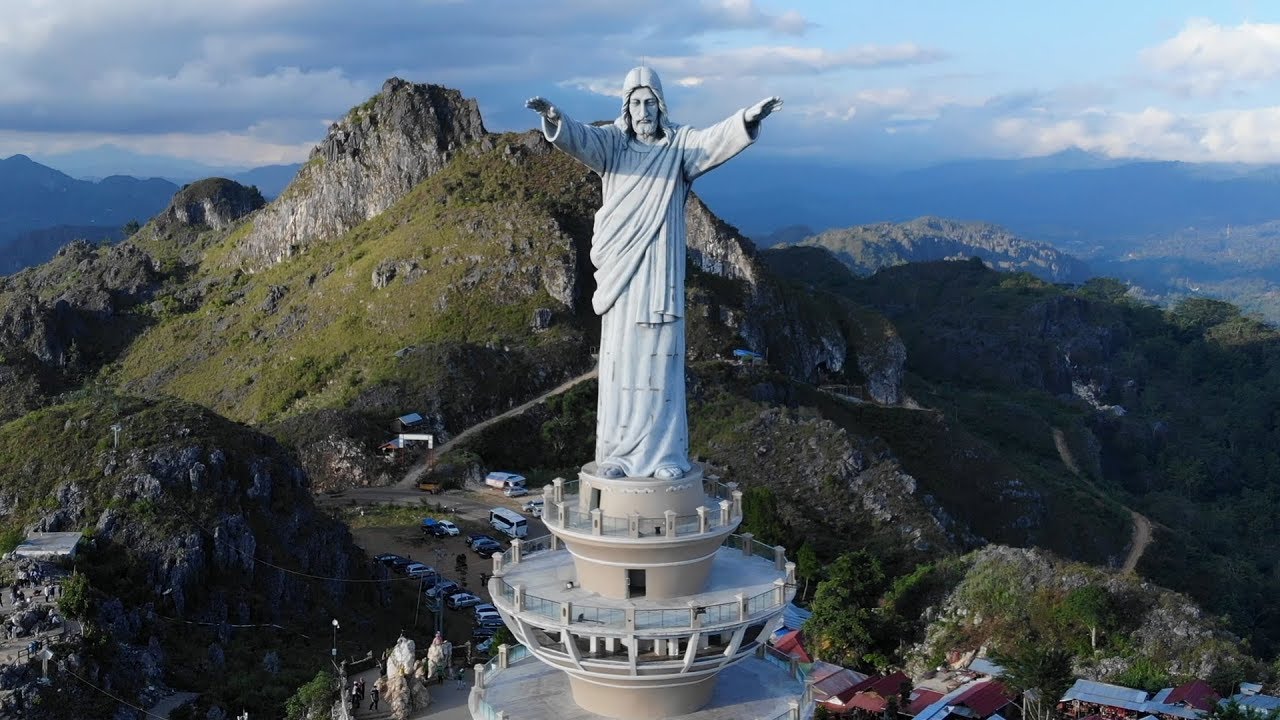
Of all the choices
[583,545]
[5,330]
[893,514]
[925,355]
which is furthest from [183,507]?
[925,355]

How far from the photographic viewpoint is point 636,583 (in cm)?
1773

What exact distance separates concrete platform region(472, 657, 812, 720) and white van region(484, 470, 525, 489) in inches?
1550

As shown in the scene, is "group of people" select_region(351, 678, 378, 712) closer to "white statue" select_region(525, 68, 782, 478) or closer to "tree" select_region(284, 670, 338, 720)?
"tree" select_region(284, 670, 338, 720)

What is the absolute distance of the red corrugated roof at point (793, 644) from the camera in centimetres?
3484

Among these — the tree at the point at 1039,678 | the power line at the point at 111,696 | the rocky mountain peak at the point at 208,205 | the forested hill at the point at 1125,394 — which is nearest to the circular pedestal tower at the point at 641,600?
the tree at the point at 1039,678

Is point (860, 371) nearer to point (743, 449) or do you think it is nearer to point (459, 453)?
point (743, 449)

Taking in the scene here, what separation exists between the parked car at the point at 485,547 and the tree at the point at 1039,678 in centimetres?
2301

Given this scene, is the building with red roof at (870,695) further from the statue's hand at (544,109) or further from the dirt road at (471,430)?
the dirt road at (471,430)

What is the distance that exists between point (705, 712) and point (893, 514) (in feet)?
136

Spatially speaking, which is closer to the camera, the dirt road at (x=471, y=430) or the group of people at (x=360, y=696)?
the group of people at (x=360, y=696)

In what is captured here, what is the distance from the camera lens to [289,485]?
40.8 metres

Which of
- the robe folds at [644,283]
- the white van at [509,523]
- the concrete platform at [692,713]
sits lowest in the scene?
the white van at [509,523]

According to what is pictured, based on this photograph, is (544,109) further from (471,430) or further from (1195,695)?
(471,430)

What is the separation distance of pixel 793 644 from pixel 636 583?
19.1 m
